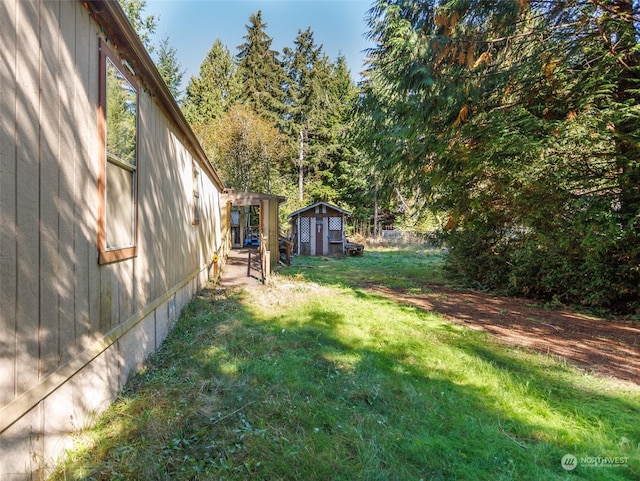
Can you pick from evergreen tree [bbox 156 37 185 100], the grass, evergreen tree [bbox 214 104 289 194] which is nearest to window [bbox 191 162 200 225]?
the grass

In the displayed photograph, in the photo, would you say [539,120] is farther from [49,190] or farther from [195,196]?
[49,190]

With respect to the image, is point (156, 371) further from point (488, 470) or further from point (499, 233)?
point (499, 233)

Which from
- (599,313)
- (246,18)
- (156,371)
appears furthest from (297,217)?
(246,18)

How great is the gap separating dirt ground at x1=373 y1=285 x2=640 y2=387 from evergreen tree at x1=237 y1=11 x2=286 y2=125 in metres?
20.8

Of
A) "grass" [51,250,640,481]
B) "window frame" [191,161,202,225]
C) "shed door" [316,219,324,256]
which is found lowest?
"grass" [51,250,640,481]

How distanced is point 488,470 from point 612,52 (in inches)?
271

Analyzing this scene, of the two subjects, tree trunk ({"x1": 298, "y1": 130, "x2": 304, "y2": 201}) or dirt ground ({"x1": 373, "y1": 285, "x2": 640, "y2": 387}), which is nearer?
dirt ground ({"x1": 373, "y1": 285, "x2": 640, "y2": 387})

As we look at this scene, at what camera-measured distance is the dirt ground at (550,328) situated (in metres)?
3.93

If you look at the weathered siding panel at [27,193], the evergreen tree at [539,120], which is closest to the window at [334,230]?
the evergreen tree at [539,120]

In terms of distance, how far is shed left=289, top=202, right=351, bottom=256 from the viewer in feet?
58.4

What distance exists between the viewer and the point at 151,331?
3648 mm

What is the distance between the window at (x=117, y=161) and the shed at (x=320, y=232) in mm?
Answer: 14642

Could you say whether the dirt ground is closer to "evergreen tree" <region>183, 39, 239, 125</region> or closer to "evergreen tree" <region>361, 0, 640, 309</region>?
"evergreen tree" <region>361, 0, 640, 309</region>

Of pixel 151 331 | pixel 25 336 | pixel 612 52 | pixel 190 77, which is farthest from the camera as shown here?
pixel 190 77
